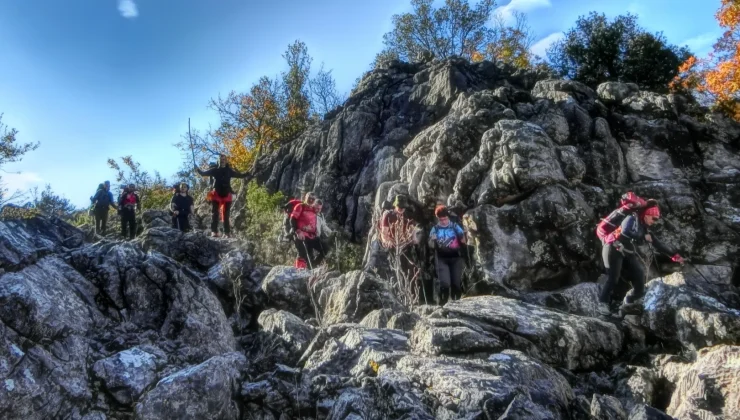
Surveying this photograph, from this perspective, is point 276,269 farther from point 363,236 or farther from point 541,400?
point 541,400

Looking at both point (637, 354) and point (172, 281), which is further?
point (172, 281)

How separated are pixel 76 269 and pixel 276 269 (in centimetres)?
475

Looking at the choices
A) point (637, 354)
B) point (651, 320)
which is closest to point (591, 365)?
point (637, 354)

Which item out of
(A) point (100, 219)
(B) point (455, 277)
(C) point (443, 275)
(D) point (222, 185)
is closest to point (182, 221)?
(D) point (222, 185)

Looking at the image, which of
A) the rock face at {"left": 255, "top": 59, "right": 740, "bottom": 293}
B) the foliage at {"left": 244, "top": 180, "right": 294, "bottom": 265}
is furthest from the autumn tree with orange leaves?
the foliage at {"left": 244, "top": 180, "right": 294, "bottom": 265}

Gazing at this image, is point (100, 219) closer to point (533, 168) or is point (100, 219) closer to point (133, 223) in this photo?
point (133, 223)

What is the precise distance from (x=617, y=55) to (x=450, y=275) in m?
20.9

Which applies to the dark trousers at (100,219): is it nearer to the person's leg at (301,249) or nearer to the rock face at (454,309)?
the rock face at (454,309)

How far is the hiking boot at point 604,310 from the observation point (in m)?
9.66

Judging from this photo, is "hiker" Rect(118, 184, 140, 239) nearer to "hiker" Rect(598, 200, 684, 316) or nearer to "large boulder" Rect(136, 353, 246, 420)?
"large boulder" Rect(136, 353, 246, 420)

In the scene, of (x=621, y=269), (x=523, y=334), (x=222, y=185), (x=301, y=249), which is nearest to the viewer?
(x=523, y=334)

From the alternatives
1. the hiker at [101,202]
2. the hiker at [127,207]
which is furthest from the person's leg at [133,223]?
the hiker at [101,202]

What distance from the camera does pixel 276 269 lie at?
1196 centimetres

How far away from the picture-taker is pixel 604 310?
9820mm
